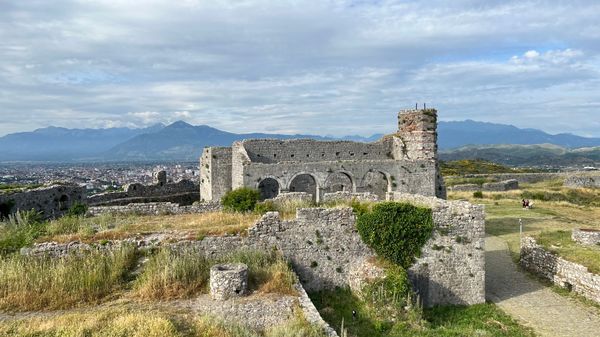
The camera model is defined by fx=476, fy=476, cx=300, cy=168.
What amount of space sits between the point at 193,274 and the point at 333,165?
14.9 meters

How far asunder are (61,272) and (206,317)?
4382mm

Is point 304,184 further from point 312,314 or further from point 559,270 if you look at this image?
point 312,314

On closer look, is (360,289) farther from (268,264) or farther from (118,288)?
(118,288)

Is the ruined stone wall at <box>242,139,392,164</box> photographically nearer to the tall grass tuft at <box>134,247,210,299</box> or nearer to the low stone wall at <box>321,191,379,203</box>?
the low stone wall at <box>321,191,379,203</box>

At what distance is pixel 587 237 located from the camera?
2019 cm

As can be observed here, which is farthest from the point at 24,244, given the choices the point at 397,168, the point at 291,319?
the point at 397,168

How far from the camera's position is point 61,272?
12.6 meters

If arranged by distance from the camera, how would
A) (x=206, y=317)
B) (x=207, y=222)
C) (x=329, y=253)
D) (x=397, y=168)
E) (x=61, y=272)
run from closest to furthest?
1. (x=206, y=317)
2. (x=61, y=272)
3. (x=329, y=253)
4. (x=207, y=222)
5. (x=397, y=168)

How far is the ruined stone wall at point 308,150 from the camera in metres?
30.6

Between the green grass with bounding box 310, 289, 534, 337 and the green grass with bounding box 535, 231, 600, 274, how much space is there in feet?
13.4

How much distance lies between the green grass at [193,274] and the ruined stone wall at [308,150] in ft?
51.7

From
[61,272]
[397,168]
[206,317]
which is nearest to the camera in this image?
[206,317]

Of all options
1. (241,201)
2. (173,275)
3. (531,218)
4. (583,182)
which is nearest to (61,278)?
(173,275)

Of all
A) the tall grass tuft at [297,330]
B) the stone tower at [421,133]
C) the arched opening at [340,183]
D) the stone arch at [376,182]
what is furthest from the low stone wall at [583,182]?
the tall grass tuft at [297,330]
